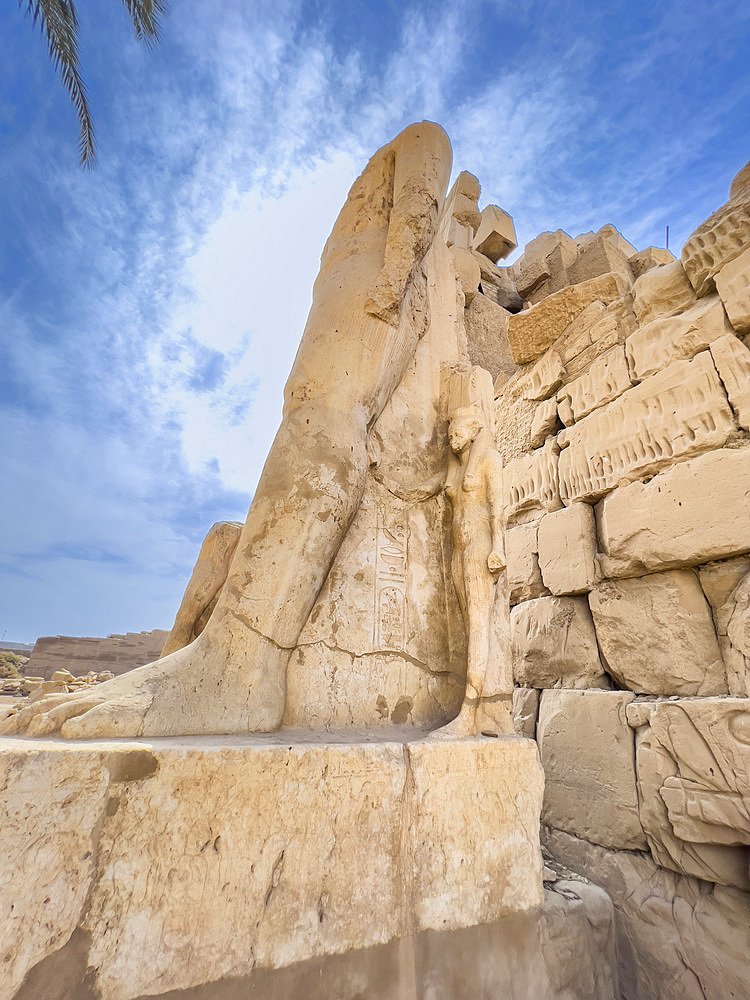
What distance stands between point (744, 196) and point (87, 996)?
351 centimetres

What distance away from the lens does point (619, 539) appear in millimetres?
2389

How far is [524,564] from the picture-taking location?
3014mm

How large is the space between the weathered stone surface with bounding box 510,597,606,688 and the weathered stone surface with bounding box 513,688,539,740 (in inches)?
2.0

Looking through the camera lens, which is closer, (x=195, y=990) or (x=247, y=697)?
(x=195, y=990)

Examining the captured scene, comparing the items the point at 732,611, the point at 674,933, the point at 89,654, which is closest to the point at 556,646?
the point at 732,611

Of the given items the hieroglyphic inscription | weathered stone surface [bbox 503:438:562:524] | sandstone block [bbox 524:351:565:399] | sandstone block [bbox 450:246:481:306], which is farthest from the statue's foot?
sandstone block [bbox 524:351:565:399]

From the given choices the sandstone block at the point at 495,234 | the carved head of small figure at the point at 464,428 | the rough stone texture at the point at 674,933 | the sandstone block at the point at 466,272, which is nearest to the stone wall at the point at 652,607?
the rough stone texture at the point at 674,933

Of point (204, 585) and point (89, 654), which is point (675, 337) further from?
point (89, 654)

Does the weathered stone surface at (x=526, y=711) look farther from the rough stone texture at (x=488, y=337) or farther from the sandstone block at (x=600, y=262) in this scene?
the sandstone block at (x=600, y=262)

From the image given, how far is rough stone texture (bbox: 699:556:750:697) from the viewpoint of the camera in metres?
1.88

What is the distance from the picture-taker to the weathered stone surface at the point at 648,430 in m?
2.16

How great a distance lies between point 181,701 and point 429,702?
851 millimetres

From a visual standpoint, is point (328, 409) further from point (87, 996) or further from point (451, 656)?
point (87, 996)

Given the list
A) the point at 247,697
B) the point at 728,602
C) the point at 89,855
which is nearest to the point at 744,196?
the point at 728,602
